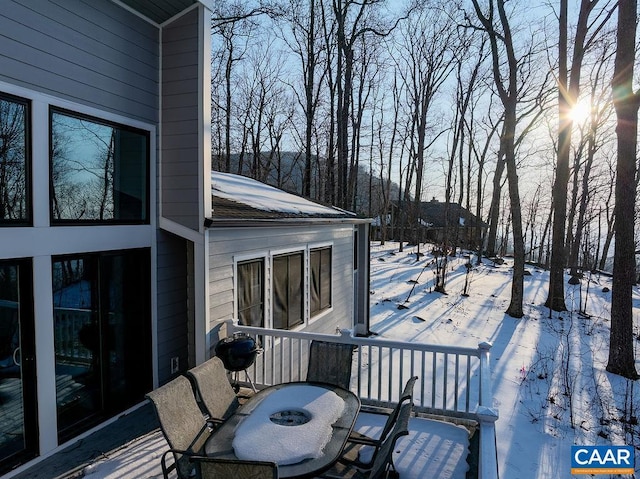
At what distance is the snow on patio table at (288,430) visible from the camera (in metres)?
2.72

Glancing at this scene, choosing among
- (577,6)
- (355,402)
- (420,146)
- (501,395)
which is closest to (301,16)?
(420,146)

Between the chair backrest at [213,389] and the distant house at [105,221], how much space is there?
0.71 meters

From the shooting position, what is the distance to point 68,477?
3273mm

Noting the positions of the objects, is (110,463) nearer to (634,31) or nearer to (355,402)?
(355,402)

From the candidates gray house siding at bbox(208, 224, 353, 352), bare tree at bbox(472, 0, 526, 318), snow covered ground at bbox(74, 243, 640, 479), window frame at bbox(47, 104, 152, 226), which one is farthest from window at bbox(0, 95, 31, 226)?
bare tree at bbox(472, 0, 526, 318)

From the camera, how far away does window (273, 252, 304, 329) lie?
5926 millimetres

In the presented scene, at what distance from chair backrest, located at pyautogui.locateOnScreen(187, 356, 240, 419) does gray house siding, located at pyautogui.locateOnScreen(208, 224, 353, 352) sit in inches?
30.8

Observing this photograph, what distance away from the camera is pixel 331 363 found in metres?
4.36

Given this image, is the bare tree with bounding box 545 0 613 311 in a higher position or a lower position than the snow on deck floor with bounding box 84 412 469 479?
higher

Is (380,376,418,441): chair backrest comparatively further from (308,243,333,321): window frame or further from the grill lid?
(308,243,333,321): window frame

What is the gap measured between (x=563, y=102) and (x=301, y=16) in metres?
11.2

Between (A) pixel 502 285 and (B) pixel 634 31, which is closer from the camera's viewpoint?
(B) pixel 634 31

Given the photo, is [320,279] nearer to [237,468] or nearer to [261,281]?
[261,281]

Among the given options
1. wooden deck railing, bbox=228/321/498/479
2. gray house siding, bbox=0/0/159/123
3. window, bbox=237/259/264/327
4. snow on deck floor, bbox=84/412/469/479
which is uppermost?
gray house siding, bbox=0/0/159/123
